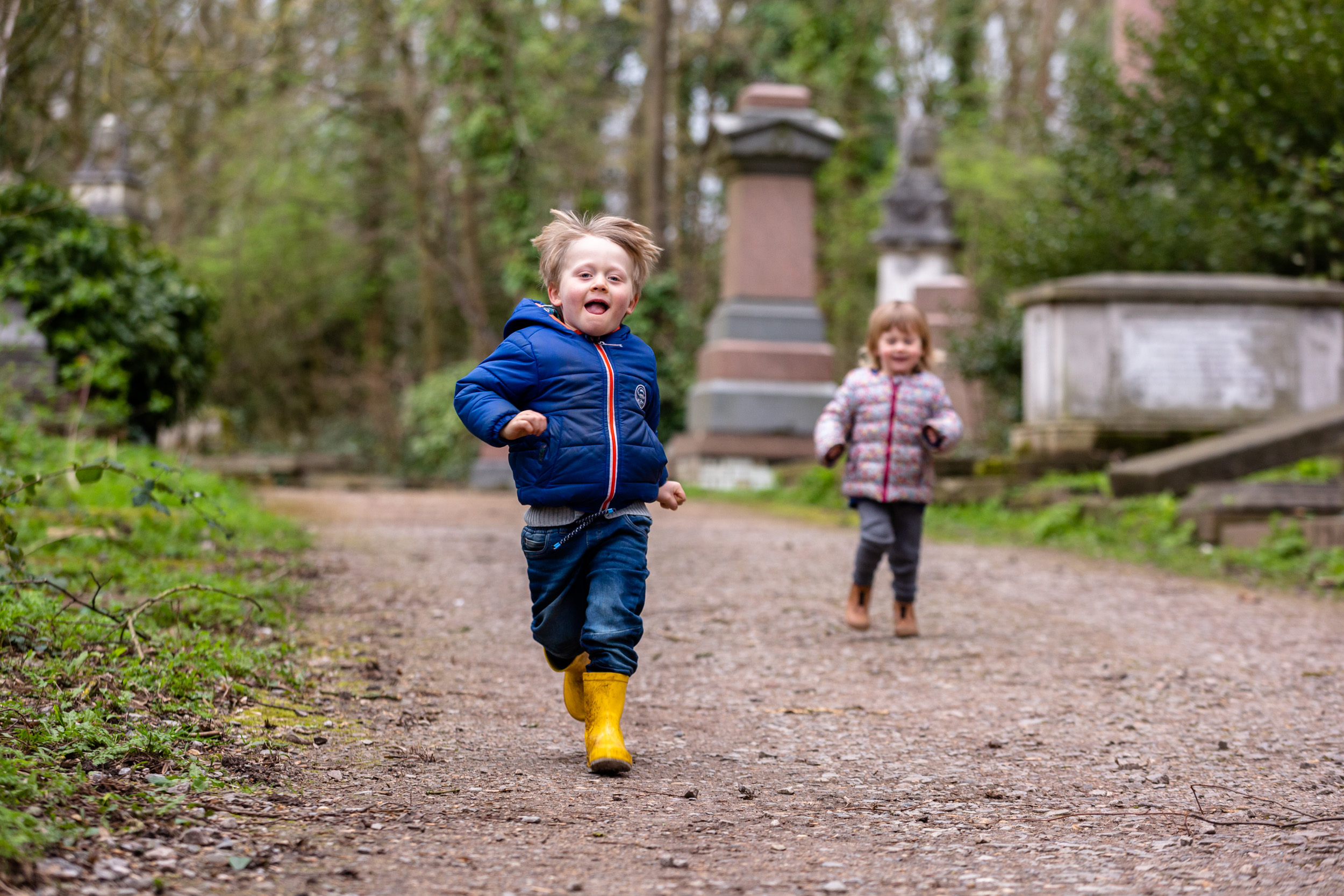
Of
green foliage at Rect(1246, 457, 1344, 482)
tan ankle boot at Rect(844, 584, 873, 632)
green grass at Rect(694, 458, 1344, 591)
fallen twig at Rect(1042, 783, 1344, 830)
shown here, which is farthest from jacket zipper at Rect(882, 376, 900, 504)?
green foliage at Rect(1246, 457, 1344, 482)

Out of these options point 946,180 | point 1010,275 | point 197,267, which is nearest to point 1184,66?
point 1010,275

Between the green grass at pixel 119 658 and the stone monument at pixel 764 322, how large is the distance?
8435 mm

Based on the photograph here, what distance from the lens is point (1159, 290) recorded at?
11109mm

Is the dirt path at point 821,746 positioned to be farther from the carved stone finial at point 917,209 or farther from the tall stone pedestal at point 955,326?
the carved stone finial at point 917,209

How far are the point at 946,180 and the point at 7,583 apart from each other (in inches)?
880

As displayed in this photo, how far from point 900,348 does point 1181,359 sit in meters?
6.42

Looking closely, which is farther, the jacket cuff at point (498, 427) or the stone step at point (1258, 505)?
the stone step at point (1258, 505)

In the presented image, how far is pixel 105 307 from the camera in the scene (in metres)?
10.4

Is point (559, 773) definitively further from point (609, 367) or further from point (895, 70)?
point (895, 70)

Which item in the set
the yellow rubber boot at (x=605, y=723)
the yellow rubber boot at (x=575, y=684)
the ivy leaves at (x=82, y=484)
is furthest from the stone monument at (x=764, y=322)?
the yellow rubber boot at (x=605, y=723)

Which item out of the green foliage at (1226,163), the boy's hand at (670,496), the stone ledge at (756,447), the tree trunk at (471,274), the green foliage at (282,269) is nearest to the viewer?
the boy's hand at (670,496)

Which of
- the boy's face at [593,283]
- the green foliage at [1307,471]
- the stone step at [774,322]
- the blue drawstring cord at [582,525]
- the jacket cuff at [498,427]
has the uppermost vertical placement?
the stone step at [774,322]

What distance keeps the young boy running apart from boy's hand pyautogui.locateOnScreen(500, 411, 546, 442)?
0.12 ft

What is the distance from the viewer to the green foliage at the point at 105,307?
30.6ft
